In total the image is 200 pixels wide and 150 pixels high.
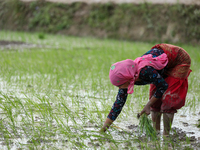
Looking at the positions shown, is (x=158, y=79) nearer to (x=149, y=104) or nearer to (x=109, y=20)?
(x=149, y=104)

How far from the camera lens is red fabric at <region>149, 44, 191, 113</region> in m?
2.18

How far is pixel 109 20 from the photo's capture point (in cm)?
1313

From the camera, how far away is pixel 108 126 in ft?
7.26

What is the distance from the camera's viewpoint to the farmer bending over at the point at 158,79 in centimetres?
201

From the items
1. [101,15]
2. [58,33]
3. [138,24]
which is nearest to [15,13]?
[58,33]

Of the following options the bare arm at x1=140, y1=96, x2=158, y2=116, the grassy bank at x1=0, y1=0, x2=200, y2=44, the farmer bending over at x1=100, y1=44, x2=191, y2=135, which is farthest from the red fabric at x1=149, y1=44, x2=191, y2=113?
the grassy bank at x1=0, y1=0, x2=200, y2=44

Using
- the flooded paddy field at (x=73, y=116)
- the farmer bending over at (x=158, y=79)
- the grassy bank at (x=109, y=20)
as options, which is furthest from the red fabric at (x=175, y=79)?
the grassy bank at (x=109, y=20)

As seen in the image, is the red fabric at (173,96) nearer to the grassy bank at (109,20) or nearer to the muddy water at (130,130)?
the muddy water at (130,130)

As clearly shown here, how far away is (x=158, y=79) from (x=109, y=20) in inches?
451

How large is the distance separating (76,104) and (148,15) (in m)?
9.74

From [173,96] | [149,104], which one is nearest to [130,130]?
[149,104]

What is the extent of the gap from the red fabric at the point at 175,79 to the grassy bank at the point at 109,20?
336 inches

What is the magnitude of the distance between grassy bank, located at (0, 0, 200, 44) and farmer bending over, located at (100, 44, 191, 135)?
8.57m

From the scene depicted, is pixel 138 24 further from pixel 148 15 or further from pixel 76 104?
pixel 76 104
